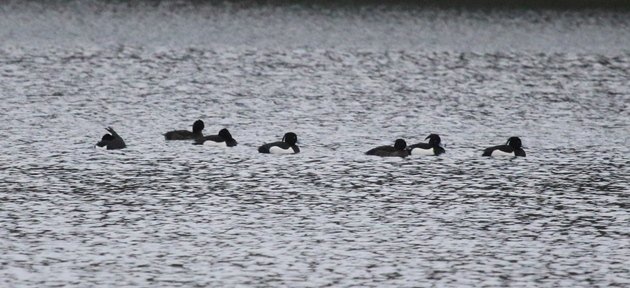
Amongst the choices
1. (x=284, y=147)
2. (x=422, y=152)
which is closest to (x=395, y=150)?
(x=422, y=152)

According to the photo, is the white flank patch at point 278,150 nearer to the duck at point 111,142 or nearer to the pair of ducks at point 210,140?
the pair of ducks at point 210,140

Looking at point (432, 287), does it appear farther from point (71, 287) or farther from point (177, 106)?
point (177, 106)

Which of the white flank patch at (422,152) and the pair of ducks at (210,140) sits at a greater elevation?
the pair of ducks at (210,140)

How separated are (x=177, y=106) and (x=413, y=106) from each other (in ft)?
14.7

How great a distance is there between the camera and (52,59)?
30.1 meters

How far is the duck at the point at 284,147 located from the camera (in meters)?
18.5

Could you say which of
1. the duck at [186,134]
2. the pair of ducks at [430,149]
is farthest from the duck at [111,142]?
the pair of ducks at [430,149]

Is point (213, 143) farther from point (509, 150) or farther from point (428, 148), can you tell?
point (509, 150)

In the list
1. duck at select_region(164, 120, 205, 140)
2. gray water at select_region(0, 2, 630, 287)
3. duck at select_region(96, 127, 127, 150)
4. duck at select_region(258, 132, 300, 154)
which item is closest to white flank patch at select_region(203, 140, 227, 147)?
gray water at select_region(0, 2, 630, 287)

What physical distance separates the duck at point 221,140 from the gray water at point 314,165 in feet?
0.62

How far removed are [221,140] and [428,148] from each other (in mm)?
3150

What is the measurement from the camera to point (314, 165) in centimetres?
1777

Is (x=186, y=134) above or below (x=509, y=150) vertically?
above

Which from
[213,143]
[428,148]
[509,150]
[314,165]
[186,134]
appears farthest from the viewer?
[186,134]
